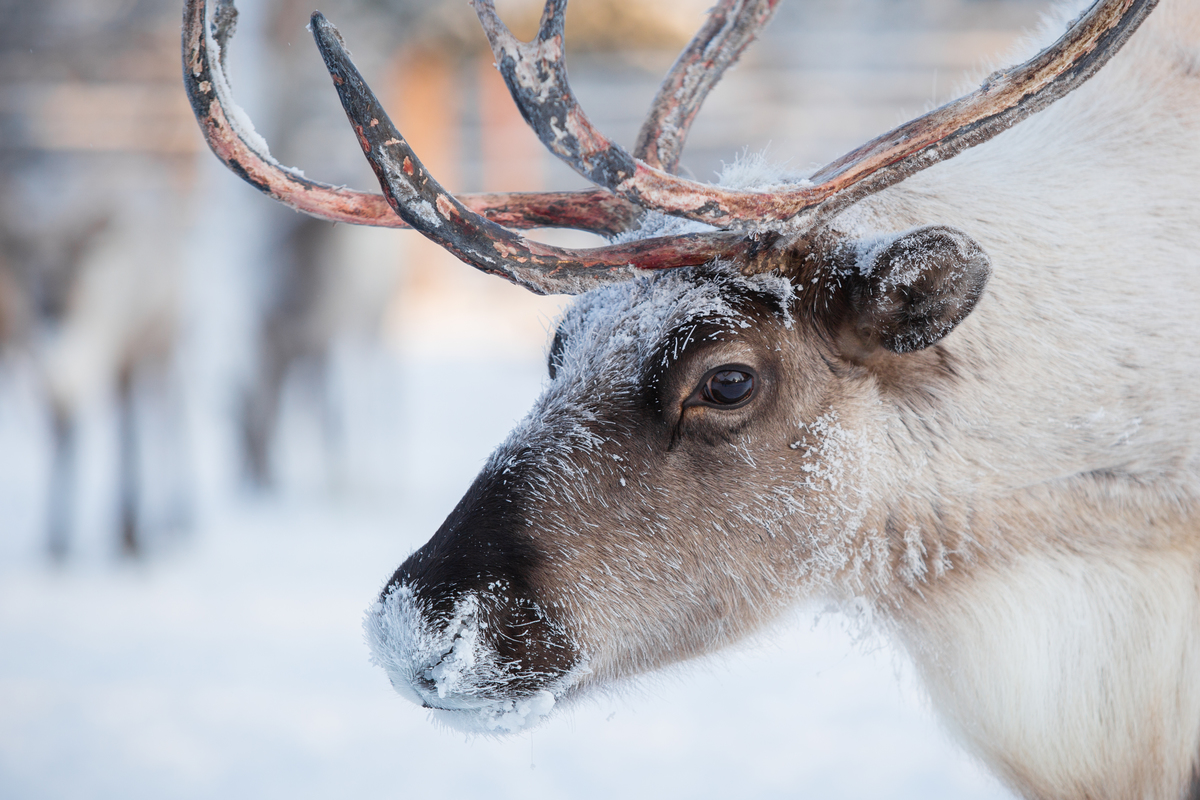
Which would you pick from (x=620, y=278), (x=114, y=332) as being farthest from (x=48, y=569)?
(x=620, y=278)

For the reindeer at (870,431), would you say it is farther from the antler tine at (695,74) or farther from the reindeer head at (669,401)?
the antler tine at (695,74)

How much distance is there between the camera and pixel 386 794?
2.97m

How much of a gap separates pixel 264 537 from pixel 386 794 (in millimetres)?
3726

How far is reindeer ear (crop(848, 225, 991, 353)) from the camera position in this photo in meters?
1.69

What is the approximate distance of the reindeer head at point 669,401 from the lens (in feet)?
5.55

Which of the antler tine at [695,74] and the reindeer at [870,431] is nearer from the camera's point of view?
the reindeer at [870,431]

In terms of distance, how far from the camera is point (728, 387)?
1818 millimetres

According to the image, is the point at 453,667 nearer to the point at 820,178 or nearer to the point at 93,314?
the point at 820,178

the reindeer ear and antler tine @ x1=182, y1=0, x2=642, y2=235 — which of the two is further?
antler tine @ x1=182, y1=0, x2=642, y2=235

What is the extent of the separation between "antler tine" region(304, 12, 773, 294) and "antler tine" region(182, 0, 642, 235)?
0.24 metres

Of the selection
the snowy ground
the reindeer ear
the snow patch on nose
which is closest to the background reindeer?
the snowy ground

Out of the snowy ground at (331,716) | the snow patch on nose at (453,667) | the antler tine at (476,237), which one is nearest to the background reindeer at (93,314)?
the snowy ground at (331,716)

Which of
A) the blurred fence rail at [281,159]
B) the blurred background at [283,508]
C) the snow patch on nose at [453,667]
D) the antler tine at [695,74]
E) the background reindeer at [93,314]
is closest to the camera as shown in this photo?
the snow patch on nose at [453,667]

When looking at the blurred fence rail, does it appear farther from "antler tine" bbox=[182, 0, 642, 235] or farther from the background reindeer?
"antler tine" bbox=[182, 0, 642, 235]
